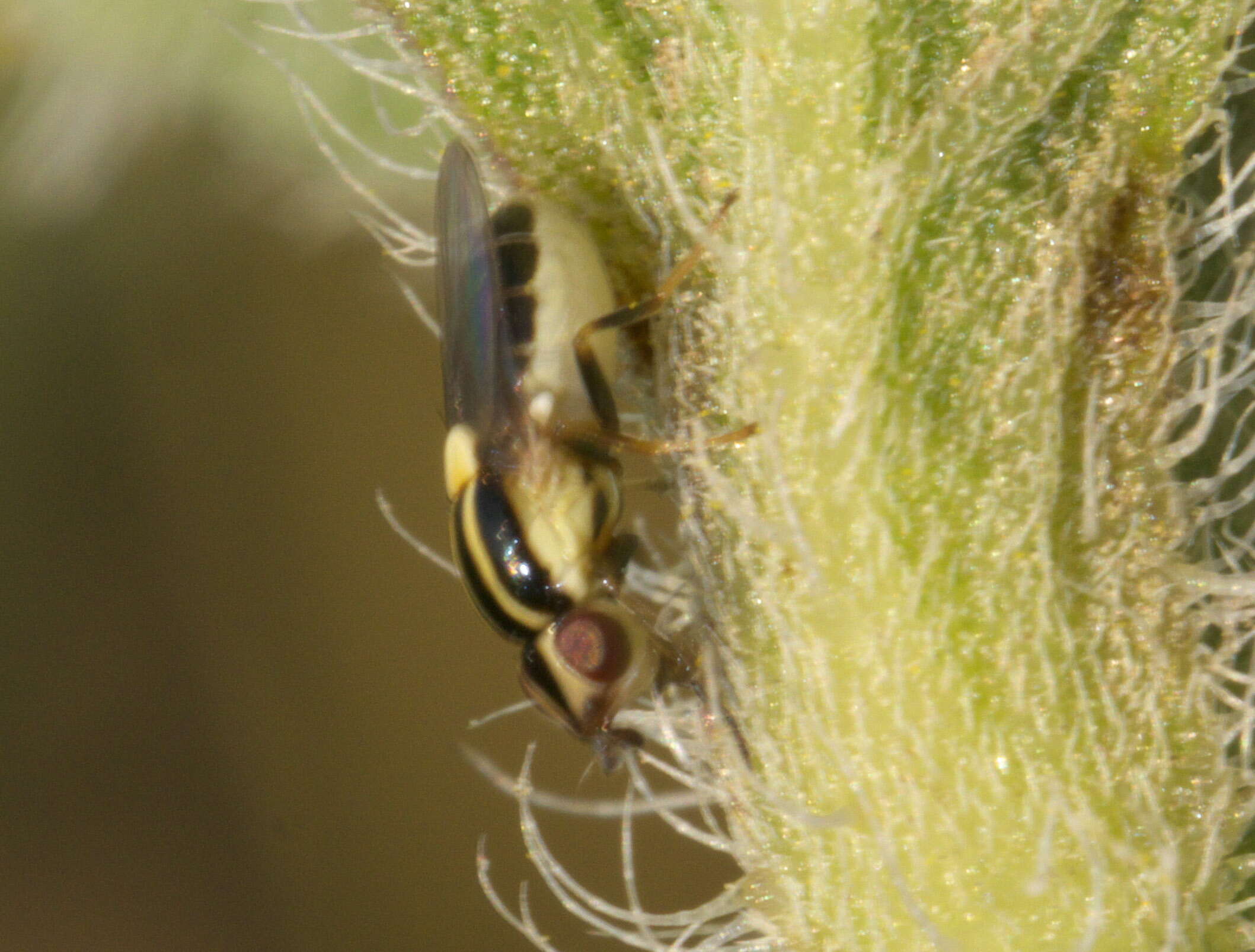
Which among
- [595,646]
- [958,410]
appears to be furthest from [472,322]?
[958,410]

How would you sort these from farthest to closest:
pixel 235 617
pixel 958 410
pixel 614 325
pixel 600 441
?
pixel 235 617
pixel 600 441
pixel 614 325
pixel 958 410

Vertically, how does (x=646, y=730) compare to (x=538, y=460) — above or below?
below

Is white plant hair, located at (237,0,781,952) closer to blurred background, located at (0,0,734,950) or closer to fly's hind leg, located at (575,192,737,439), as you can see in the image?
fly's hind leg, located at (575,192,737,439)

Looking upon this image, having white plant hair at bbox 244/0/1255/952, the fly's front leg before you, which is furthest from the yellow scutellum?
the fly's front leg

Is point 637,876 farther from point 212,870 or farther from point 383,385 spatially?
point 383,385

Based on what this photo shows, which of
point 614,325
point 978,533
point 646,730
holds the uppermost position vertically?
point 614,325

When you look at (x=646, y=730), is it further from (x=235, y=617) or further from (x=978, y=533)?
(x=235, y=617)

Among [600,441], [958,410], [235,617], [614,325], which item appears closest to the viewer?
[958,410]

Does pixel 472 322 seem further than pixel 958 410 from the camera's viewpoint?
Yes
